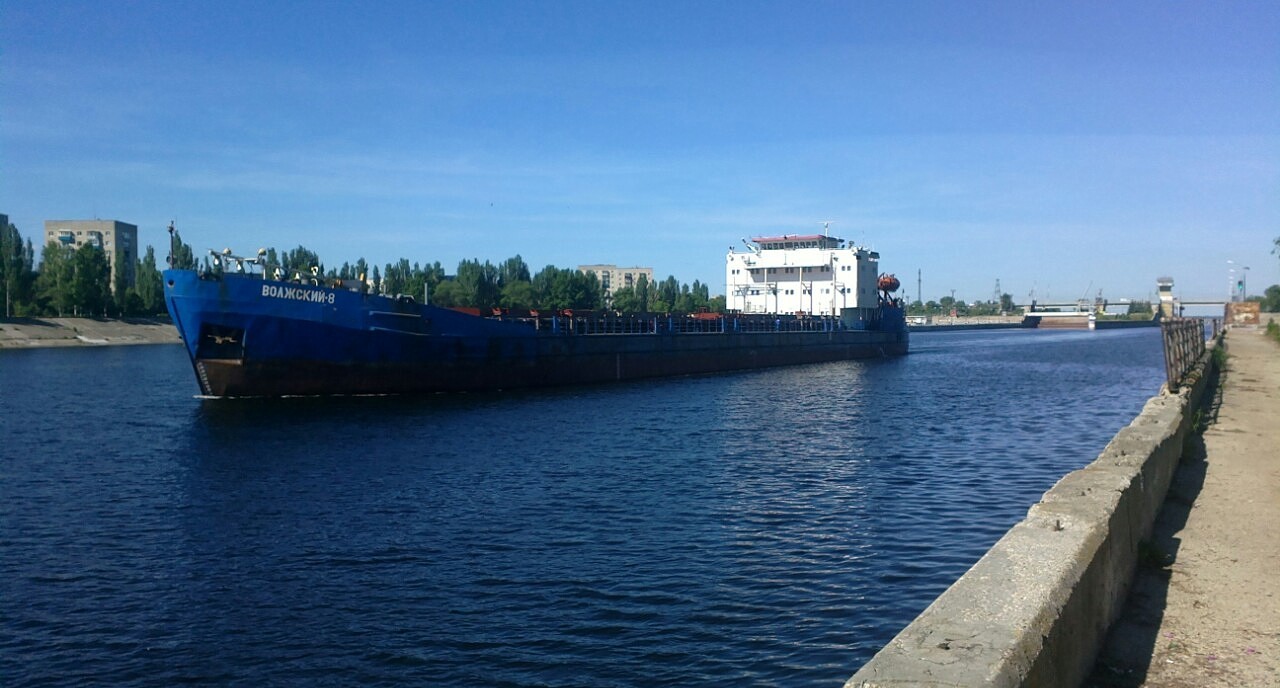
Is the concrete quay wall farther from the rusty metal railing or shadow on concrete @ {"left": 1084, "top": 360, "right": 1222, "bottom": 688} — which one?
the rusty metal railing

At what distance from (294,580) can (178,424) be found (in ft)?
49.6

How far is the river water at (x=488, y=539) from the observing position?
743 cm

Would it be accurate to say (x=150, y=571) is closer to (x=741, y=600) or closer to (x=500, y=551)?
(x=500, y=551)

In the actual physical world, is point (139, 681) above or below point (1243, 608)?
below

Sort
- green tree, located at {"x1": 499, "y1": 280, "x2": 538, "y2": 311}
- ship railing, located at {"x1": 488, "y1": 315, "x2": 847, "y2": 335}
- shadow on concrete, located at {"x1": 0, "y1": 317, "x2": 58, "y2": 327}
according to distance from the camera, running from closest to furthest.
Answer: ship railing, located at {"x1": 488, "y1": 315, "x2": 847, "y2": 335}
shadow on concrete, located at {"x1": 0, "y1": 317, "x2": 58, "y2": 327}
green tree, located at {"x1": 499, "y1": 280, "x2": 538, "y2": 311}

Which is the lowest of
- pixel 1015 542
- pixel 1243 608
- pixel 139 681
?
pixel 139 681

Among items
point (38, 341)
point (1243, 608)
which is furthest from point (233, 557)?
point (38, 341)

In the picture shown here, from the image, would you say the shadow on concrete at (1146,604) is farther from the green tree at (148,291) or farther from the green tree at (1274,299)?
the green tree at (1274,299)

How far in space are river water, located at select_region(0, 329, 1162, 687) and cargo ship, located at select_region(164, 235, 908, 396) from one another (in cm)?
202

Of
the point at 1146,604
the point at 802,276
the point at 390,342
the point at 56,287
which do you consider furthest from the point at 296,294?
the point at 56,287

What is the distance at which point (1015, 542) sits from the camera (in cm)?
518

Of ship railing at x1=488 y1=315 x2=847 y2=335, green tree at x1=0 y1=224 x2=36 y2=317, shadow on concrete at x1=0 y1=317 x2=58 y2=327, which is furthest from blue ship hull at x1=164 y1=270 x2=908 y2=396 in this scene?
green tree at x1=0 y1=224 x2=36 y2=317

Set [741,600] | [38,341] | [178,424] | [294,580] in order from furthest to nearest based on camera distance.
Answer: [38,341]
[178,424]
[294,580]
[741,600]

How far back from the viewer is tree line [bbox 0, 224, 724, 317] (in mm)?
79431
